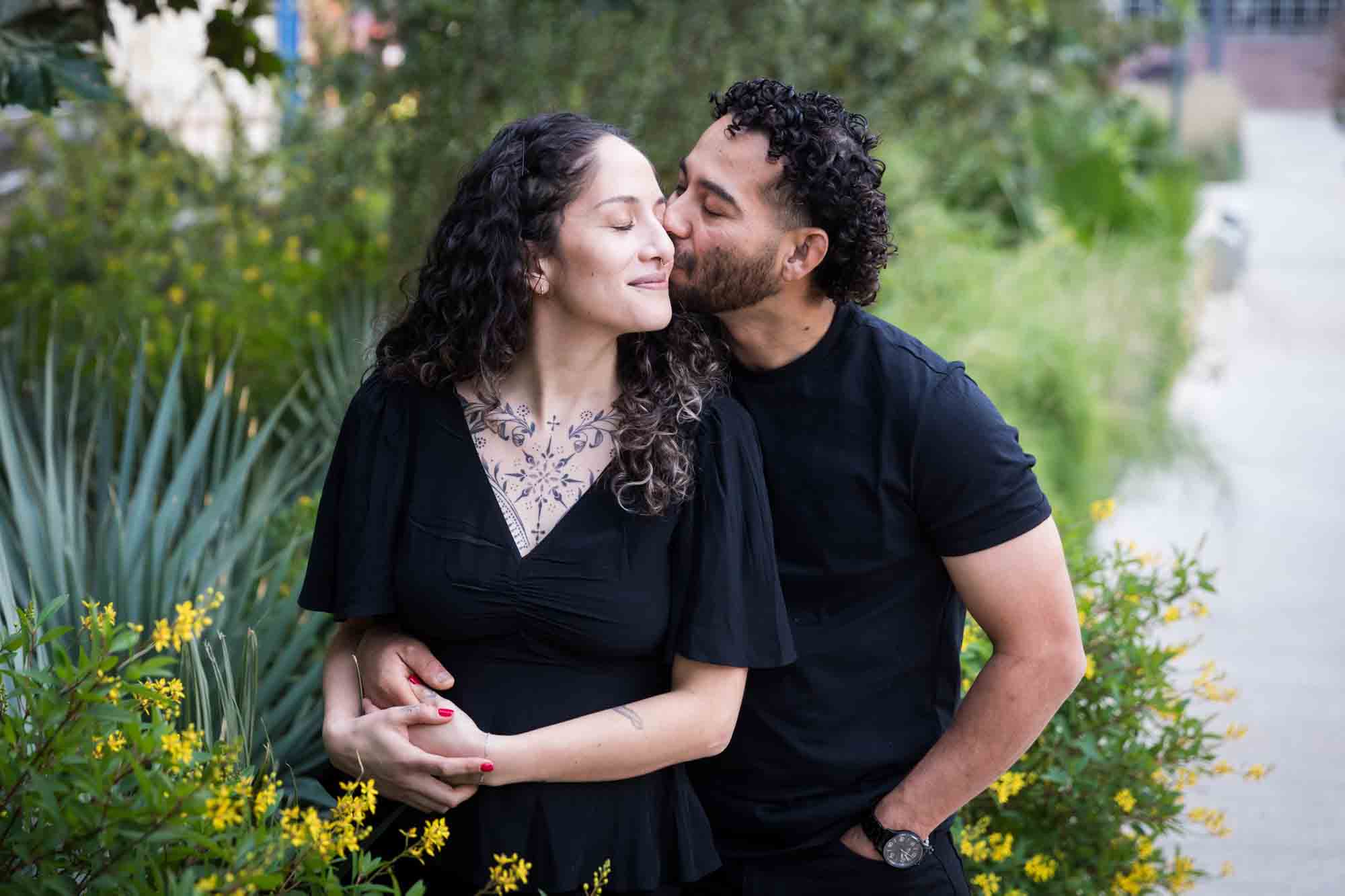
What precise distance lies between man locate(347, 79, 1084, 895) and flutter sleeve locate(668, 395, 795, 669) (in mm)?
167

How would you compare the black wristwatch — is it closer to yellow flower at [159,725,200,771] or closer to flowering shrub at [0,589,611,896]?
flowering shrub at [0,589,611,896]

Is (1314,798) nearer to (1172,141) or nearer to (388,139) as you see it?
(388,139)

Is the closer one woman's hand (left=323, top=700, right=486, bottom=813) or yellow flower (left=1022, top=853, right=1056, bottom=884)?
woman's hand (left=323, top=700, right=486, bottom=813)

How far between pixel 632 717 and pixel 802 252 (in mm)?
752

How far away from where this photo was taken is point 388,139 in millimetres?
6621

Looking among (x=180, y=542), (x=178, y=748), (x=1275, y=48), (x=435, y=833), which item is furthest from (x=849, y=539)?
(x=1275, y=48)

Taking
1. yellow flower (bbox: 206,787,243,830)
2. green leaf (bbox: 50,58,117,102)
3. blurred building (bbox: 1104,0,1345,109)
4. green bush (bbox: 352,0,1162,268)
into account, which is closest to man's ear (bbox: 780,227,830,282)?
yellow flower (bbox: 206,787,243,830)

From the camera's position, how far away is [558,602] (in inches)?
82.0

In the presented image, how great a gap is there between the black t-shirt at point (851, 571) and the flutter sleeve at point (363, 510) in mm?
556

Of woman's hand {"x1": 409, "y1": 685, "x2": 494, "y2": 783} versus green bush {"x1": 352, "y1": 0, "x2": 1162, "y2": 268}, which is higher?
green bush {"x1": 352, "y1": 0, "x2": 1162, "y2": 268}

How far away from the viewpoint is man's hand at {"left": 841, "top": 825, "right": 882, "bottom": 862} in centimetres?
235

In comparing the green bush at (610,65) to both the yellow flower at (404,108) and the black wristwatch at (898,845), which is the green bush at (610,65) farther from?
the black wristwatch at (898,845)

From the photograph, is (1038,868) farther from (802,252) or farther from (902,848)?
(802,252)

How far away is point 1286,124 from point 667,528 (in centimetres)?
3271
